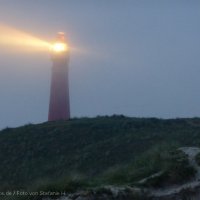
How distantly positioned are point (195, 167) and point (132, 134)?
16.4m

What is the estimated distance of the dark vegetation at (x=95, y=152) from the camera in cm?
1247

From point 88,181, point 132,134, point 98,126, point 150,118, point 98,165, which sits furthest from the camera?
point 150,118

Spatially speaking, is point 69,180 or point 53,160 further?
point 53,160

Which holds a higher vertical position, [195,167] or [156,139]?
[156,139]

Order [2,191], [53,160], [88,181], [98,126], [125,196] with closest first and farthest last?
1. [125,196]
2. [88,181]
3. [2,191]
4. [53,160]
5. [98,126]

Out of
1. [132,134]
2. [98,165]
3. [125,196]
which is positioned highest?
[132,134]

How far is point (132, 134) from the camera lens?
2894cm

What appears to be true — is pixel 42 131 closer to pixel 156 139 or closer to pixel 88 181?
pixel 156 139

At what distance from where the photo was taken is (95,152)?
25.2m

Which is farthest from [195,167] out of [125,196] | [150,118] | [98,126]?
[150,118]

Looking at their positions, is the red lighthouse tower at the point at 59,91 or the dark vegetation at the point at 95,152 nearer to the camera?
the dark vegetation at the point at 95,152

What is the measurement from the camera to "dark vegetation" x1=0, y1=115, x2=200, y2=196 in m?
12.5

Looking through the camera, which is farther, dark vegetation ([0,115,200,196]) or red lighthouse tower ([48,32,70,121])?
red lighthouse tower ([48,32,70,121])

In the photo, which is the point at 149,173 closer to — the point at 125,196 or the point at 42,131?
the point at 125,196
